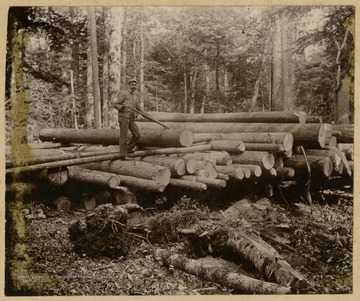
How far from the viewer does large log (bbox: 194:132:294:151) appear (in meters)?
6.33

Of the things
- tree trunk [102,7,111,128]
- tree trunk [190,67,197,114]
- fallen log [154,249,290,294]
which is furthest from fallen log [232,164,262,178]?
tree trunk [102,7,111,128]

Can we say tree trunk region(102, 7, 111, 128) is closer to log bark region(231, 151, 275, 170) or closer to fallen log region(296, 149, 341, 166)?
log bark region(231, 151, 275, 170)

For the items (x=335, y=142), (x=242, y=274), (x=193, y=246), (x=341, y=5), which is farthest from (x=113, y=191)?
(x=341, y=5)

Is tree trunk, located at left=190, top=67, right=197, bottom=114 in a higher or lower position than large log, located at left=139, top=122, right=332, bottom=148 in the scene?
higher

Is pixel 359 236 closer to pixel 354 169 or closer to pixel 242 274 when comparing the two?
pixel 354 169

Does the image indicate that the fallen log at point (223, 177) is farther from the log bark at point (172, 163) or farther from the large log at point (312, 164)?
the large log at point (312, 164)

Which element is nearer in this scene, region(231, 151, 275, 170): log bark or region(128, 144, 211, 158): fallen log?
region(128, 144, 211, 158): fallen log

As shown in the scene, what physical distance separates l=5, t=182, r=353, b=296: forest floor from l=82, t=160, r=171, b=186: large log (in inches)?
12.7

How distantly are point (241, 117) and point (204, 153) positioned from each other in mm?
683

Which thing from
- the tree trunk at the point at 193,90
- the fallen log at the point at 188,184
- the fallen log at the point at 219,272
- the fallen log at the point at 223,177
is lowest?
the fallen log at the point at 219,272

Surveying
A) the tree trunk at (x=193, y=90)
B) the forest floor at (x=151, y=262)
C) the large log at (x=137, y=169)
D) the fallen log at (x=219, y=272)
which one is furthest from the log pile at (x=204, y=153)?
the fallen log at (x=219, y=272)

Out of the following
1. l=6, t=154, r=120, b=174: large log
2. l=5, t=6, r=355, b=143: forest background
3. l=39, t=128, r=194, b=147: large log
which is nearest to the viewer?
l=6, t=154, r=120, b=174: large log

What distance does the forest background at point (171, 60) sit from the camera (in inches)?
245

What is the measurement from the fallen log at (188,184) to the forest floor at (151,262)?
0.21 metres
